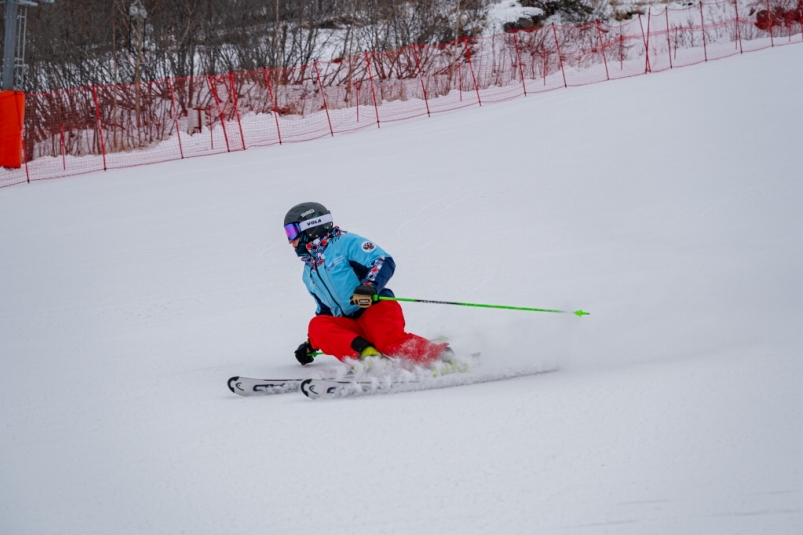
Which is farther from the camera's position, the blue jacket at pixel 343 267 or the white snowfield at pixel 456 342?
the blue jacket at pixel 343 267

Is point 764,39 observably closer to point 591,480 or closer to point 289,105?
point 289,105

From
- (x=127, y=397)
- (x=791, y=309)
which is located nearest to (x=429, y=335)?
(x=127, y=397)

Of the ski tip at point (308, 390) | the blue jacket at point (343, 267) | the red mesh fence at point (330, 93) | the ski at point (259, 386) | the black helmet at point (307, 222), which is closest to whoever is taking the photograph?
the ski tip at point (308, 390)

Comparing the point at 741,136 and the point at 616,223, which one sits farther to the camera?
the point at 741,136

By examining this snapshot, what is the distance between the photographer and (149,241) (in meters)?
10.1

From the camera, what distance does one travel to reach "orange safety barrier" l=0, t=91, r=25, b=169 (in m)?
15.7

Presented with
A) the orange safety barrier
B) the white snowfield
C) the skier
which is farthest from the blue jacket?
the orange safety barrier

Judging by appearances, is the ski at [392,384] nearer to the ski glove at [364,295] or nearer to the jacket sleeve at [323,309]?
the ski glove at [364,295]

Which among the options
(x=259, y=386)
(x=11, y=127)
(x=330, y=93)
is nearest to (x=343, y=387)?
(x=259, y=386)

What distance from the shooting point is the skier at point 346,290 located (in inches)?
177

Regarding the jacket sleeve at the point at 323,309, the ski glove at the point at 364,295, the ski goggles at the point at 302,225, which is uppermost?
the ski goggles at the point at 302,225

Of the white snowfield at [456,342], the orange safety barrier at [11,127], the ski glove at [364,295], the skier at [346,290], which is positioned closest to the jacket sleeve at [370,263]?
the skier at [346,290]

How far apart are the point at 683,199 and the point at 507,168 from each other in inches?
131

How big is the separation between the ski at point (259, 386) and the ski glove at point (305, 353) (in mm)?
650
